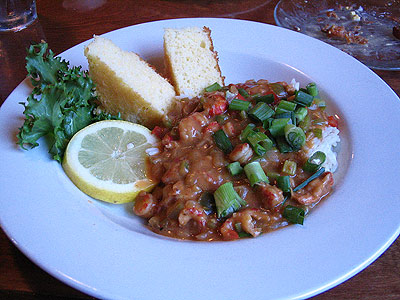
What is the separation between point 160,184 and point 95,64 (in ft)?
4.09

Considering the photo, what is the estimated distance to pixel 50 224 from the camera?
2.36m

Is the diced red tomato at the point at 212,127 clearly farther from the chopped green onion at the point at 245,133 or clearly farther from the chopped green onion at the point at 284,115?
the chopped green onion at the point at 284,115

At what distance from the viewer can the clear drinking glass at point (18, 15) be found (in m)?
4.87

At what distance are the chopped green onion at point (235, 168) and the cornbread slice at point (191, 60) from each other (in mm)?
1184

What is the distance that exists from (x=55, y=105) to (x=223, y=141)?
131 cm

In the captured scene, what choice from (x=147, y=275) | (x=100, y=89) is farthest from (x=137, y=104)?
(x=147, y=275)

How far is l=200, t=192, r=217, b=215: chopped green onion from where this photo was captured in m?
2.61

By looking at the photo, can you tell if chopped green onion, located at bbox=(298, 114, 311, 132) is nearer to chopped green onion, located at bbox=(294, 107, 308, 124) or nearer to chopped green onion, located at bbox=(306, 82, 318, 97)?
chopped green onion, located at bbox=(294, 107, 308, 124)

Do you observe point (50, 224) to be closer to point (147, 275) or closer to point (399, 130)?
point (147, 275)

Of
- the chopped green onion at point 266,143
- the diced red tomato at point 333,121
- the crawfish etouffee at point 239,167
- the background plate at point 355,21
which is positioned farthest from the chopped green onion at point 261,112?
the background plate at point 355,21

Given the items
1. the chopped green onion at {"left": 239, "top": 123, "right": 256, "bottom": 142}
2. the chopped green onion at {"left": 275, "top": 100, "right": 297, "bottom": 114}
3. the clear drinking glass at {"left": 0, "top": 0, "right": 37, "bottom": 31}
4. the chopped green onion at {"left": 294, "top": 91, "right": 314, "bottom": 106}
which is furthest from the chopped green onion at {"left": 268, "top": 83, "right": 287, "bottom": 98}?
the clear drinking glass at {"left": 0, "top": 0, "right": 37, "bottom": 31}

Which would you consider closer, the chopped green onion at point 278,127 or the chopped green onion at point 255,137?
the chopped green onion at point 255,137

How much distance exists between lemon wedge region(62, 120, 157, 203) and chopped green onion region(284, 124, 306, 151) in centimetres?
104

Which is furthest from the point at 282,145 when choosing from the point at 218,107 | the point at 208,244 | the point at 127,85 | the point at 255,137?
the point at 127,85
